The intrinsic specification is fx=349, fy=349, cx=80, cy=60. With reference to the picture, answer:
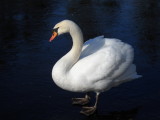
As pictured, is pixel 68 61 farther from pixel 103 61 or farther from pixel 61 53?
pixel 61 53

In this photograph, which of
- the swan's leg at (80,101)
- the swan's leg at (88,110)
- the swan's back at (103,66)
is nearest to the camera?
the swan's back at (103,66)

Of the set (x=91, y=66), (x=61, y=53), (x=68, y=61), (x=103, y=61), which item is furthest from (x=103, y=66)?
(x=61, y=53)

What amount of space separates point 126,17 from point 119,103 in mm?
5420

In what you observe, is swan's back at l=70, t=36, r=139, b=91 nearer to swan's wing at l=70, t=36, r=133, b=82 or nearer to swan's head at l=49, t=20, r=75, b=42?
swan's wing at l=70, t=36, r=133, b=82

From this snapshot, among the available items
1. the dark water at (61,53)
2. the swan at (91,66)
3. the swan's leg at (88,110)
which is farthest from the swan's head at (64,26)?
the swan's leg at (88,110)

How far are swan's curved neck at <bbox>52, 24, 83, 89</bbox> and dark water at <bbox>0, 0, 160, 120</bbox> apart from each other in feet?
1.80

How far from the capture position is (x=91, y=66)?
5117 millimetres

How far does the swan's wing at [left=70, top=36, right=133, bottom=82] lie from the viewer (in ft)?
16.8

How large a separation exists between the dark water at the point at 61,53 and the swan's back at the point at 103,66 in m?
0.40

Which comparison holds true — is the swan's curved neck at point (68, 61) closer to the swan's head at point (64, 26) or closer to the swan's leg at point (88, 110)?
the swan's head at point (64, 26)

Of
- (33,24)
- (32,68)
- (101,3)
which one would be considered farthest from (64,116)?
(101,3)

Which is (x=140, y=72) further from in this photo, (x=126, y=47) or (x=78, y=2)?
(x=78, y=2)

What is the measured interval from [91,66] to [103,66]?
0.63ft

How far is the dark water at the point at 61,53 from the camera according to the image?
535 cm
